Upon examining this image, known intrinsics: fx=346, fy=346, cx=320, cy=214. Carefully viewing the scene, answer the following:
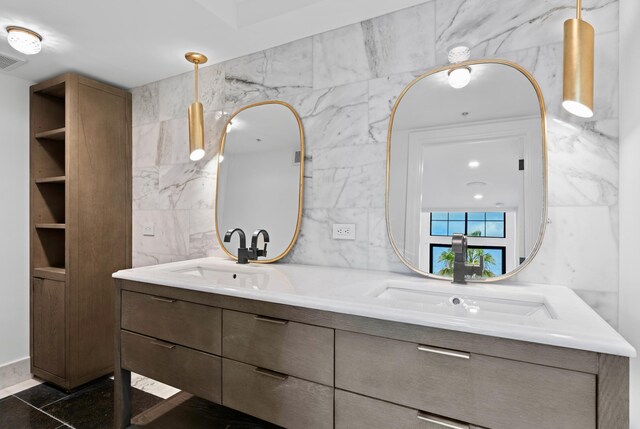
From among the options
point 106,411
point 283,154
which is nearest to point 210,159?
point 283,154

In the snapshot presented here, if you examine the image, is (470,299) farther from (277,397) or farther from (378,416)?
(277,397)

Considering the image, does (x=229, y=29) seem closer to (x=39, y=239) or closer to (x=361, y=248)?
(x=361, y=248)

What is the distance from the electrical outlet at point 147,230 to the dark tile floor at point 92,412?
113 centimetres

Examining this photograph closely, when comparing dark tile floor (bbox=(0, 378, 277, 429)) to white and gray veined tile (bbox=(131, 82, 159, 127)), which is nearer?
dark tile floor (bbox=(0, 378, 277, 429))

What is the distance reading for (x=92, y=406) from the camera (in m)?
2.27

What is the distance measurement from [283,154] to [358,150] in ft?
1.63

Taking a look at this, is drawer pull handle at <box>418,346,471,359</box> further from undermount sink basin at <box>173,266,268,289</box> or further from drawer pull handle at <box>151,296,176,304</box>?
drawer pull handle at <box>151,296,176,304</box>

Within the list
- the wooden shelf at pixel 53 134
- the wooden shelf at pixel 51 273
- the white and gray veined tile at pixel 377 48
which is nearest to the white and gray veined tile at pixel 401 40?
the white and gray veined tile at pixel 377 48

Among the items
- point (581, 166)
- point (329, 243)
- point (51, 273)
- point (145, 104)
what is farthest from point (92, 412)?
point (581, 166)

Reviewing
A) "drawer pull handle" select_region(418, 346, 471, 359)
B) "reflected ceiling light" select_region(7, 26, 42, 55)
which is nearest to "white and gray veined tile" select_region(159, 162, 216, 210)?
"reflected ceiling light" select_region(7, 26, 42, 55)

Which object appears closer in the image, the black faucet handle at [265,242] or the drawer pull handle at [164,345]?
the drawer pull handle at [164,345]

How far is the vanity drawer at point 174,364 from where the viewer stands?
1478 millimetres

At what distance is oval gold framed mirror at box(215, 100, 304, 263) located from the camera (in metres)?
2.10

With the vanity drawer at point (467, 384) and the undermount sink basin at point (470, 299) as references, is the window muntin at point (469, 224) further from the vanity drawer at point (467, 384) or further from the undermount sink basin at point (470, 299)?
the vanity drawer at point (467, 384)
